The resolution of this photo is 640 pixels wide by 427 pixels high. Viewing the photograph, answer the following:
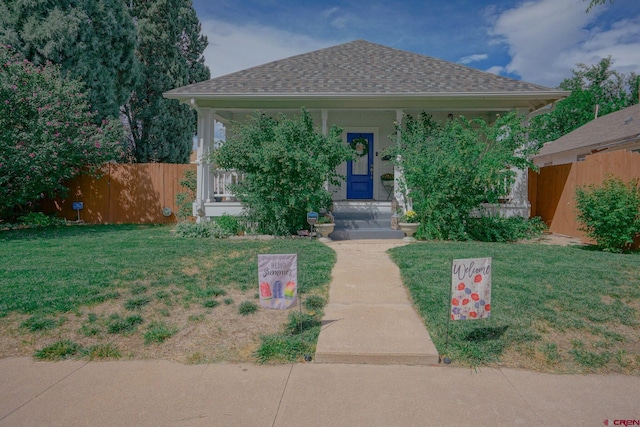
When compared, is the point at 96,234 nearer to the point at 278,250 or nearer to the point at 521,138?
the point at 278,250

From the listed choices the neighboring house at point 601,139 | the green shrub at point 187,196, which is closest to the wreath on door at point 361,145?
the green shrub at point 187,196

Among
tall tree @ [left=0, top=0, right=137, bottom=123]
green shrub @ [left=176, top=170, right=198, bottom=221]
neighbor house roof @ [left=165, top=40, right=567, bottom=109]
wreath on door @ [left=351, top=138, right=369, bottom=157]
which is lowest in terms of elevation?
green shrub @ [left=176, top=170, right=198, bottom=221]

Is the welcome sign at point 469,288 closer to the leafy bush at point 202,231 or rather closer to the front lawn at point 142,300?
the front lawn at point 142,300

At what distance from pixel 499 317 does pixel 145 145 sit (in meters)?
19.5

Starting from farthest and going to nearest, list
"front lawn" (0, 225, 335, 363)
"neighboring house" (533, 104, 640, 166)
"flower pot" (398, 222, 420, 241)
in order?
"neighboring house" (533, 104, 640, 166) → "flower pot" (398, 222, 420, 241) → "front lawn" (0, 225, 335, 363)

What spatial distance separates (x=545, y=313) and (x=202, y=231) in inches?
292

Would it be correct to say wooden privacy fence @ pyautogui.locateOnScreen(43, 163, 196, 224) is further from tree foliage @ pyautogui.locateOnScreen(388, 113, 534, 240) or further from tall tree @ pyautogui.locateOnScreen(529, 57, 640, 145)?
tall tree @ pyautogui.locateOnScreen(529, 57, 640, 145)

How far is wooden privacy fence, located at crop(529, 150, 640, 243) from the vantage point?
837cm

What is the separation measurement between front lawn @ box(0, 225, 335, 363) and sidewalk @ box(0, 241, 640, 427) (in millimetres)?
293

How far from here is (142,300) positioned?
15.2 feet

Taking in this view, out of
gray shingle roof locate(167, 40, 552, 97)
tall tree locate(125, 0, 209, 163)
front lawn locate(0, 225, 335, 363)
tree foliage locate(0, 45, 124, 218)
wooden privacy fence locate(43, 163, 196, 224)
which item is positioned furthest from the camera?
tall tree locate(125, 0, 209, 163)

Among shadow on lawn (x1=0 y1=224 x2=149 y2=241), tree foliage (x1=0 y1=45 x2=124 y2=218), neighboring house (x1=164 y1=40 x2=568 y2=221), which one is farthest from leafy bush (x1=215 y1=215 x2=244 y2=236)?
tree foliage (x1=0 y1=45 x2=124 y2=218)

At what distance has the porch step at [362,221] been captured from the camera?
9367 mm

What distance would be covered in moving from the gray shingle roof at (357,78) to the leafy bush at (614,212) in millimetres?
3796
